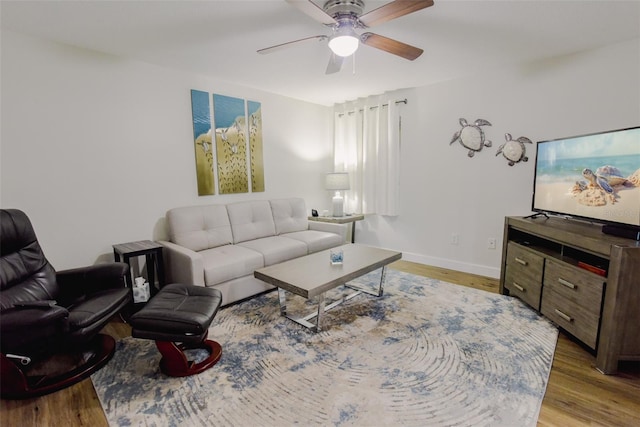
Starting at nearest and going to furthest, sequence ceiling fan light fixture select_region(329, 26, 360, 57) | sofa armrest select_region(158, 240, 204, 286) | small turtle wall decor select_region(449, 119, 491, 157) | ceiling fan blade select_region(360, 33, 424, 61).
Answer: ceiling fan light fixture select_region(329, 26, 360, 57) < ceiling fan blade select_region(360, 33, 424, 61) < sofa armrest select_region(158, 240, 204, 286) < small turtle wall decor select_region(449, 119, 491, 157)

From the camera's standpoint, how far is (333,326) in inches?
94.7

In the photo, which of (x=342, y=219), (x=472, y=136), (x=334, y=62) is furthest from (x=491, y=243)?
(x=334, y=62)

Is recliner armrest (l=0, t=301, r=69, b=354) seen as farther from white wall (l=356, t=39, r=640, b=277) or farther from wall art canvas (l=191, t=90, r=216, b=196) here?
white wall (l=356, t=39, r=640, b=277)

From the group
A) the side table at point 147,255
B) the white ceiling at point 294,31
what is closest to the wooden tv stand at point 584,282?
the white ceiling at point 294,31

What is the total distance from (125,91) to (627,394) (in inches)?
167

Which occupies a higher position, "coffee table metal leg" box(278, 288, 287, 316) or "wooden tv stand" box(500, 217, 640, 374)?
"wooden tv stand" box(500, 217, 640, 374)

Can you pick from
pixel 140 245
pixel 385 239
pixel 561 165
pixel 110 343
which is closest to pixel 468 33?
pixel 561 165

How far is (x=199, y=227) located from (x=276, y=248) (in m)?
0.85

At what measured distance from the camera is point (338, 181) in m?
4.39

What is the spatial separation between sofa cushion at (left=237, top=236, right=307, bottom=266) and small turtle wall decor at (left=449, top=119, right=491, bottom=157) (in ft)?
7.31

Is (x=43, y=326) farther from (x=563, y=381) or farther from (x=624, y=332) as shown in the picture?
(x=624, y=332)

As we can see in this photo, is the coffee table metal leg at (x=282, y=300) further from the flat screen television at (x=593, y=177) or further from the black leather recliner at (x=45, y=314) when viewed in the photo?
the flat screen television at (x=593, y=177)

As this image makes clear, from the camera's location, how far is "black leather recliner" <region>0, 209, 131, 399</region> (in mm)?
1600

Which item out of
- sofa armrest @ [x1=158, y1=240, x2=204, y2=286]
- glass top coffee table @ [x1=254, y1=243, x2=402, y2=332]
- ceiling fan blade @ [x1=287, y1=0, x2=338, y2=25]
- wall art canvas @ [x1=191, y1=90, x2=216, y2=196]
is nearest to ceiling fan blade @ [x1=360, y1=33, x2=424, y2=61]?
ceiling fan blade @ [x1=287, y1=0, x2=338, y2=25]
